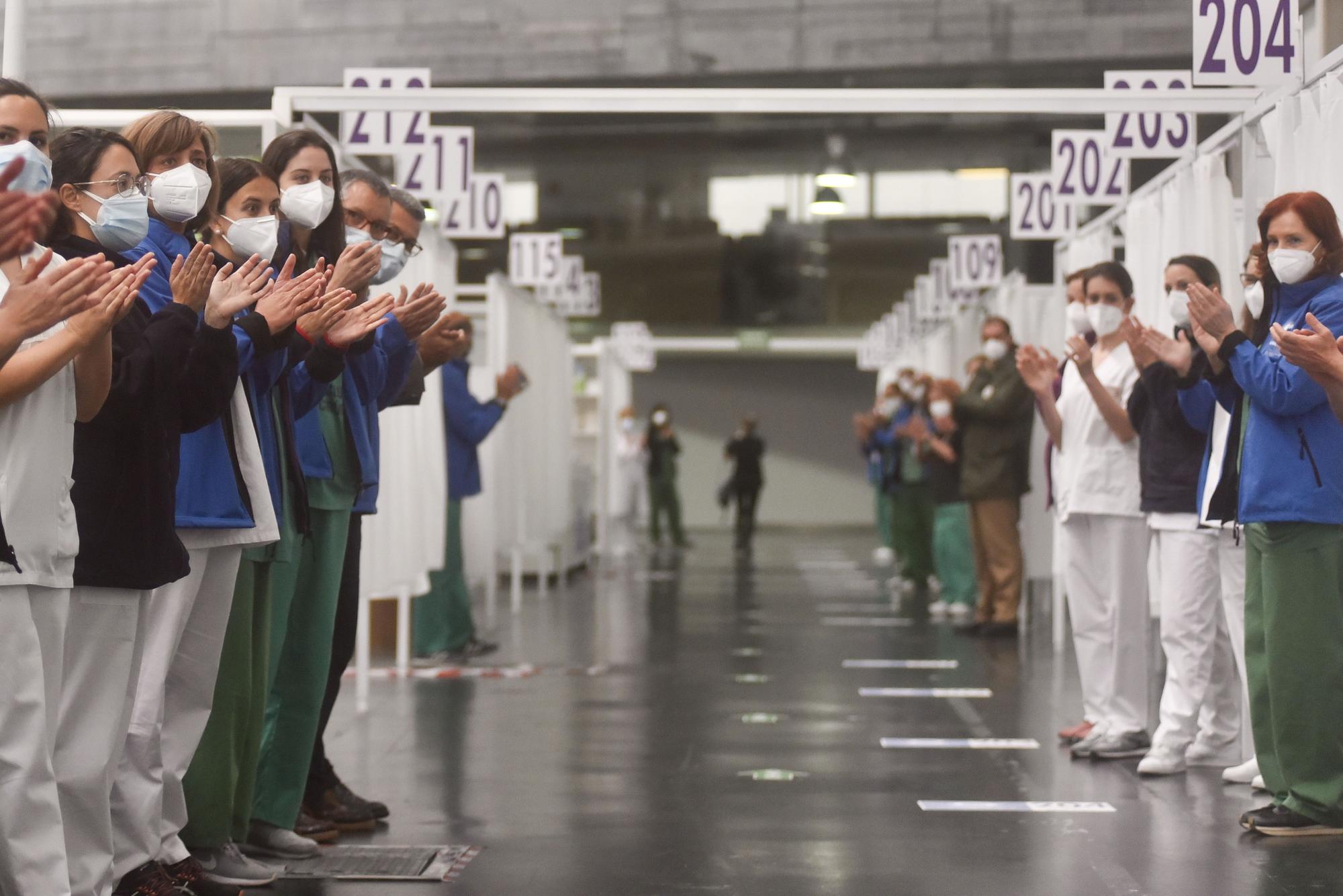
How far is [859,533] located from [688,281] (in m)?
5.00

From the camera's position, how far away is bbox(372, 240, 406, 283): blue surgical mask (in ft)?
14.2

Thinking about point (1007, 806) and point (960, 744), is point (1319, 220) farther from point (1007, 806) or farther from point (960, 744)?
point (960, 744)

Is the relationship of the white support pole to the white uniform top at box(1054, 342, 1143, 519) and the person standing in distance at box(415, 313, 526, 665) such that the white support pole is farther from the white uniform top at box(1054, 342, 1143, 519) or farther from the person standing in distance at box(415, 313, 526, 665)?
the person standing in distance at box(415, 313, 526, 665)

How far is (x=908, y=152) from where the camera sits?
65.6 ft

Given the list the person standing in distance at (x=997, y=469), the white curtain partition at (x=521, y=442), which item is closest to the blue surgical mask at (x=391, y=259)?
the person standing in distance at (x=997, y=469)

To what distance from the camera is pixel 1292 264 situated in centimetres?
419

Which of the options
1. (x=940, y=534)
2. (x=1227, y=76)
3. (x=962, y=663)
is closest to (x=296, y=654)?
(x=1227, y=76)

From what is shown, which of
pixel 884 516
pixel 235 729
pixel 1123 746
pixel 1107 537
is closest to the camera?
pixel 235 729

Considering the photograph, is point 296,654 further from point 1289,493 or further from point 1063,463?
point 1063,463

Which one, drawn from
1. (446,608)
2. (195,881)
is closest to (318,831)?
(195,881)

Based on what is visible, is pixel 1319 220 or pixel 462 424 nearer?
pixel 1319 220

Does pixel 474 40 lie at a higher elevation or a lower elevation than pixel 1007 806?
higher

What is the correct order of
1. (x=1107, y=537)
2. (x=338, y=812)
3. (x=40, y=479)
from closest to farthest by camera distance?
(x=40, y=479)
(x=338, y=812)
(x=1107, y=537)

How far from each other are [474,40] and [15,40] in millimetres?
9497
